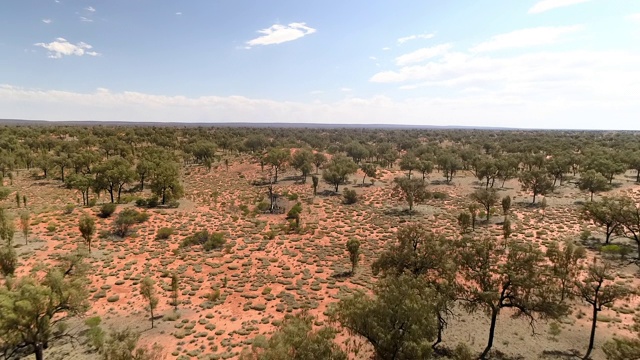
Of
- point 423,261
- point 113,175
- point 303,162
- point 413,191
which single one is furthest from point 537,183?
point 113,175

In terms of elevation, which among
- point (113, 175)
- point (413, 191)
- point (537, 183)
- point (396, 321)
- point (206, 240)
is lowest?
point (206, 240)

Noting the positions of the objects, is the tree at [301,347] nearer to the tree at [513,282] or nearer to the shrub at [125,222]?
the tree at [513,282]

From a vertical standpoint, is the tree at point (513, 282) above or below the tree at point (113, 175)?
below

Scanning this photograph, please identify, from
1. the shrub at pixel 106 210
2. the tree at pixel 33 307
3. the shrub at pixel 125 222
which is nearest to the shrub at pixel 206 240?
the shrub at pixel 125 222

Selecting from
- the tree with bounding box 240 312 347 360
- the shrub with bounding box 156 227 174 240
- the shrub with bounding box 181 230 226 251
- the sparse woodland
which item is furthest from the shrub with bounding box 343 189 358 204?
the tree with bounding box 240 312 347 360

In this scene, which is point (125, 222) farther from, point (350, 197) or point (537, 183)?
point (537, 183)
